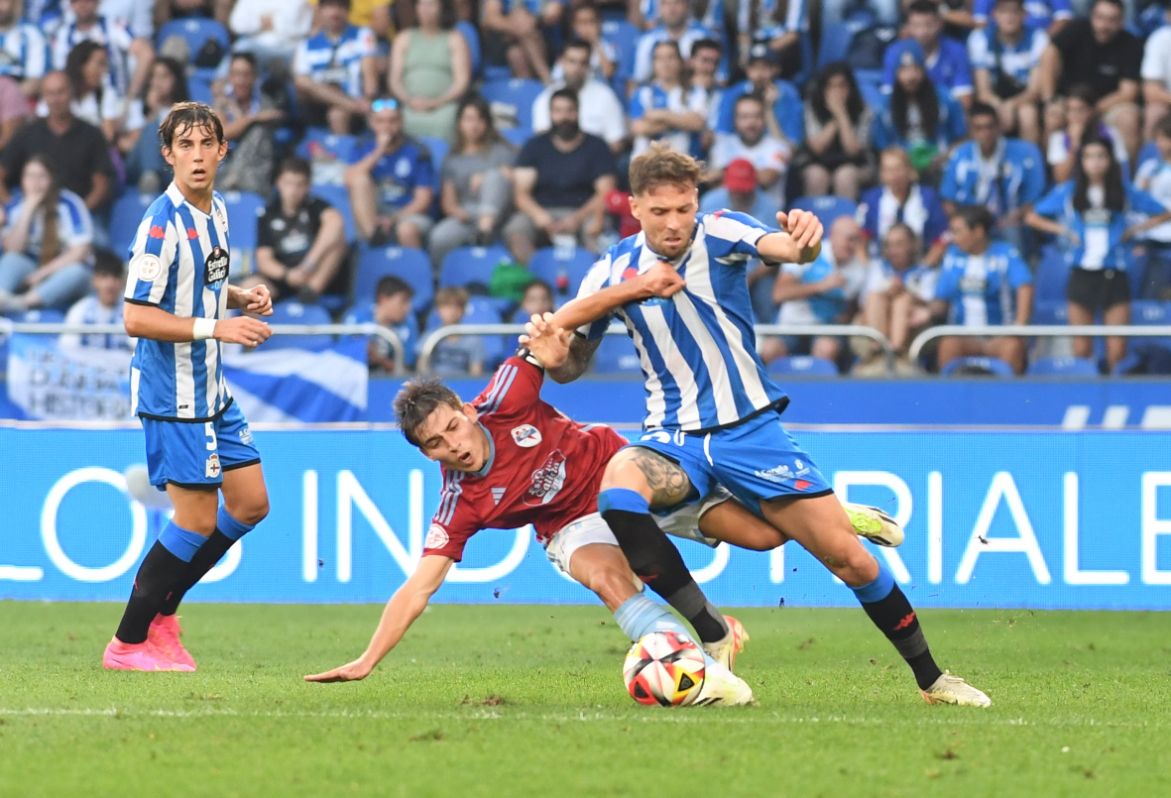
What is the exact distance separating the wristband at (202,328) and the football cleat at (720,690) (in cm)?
231

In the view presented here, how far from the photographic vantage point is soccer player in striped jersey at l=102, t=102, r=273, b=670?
6953 millimetres

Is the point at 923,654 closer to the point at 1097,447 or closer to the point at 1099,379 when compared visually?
the point at 1097,447

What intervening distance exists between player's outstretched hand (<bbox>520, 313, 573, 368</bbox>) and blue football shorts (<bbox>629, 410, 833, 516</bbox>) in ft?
1.49

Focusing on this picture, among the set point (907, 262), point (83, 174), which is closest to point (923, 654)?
point (907, 262)

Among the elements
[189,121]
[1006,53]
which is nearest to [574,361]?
[189,121]

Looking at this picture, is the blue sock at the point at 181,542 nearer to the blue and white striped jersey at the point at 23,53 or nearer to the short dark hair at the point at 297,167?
the short dark hair at the point at 297,167

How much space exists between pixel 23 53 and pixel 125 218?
6.32 ft

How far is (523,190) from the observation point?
13758 millimetres

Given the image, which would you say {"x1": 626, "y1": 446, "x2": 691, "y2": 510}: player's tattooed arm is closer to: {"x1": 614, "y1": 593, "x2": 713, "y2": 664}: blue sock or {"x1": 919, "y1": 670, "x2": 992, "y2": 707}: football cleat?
{"x1": 614, "y1": 593, "x2": 713, "y2": 664}: blue sock

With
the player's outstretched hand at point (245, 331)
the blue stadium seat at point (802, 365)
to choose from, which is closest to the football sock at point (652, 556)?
the player's outstretched hand at point (245, 331)

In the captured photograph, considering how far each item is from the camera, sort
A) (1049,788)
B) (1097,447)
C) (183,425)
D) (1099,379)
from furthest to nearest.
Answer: (1099,379) → (1097,447) → (183,425) → (1049,788)

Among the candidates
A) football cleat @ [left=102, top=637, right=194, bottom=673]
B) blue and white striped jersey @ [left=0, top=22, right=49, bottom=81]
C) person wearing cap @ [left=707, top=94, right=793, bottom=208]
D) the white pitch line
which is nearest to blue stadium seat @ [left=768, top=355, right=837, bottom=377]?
person wearing cap @ [left=707, top=94, right=793, bottom=208]

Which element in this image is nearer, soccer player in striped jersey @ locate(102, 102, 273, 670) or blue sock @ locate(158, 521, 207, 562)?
soccer player in striped jersey @ locate(102, 102, 273, 670)

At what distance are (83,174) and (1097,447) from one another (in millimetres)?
8332
